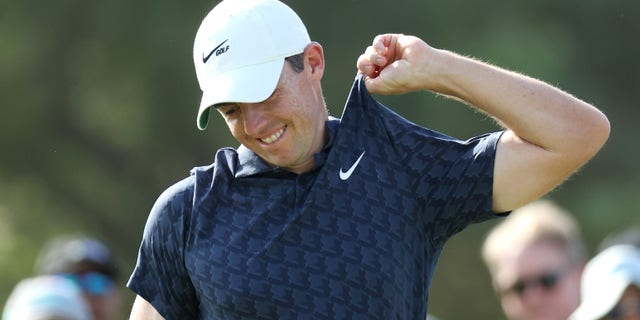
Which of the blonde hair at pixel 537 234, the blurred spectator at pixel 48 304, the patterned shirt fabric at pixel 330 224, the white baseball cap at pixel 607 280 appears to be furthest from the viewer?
the blonde hair at pixel 537 234

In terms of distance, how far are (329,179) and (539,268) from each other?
3066 millimetres

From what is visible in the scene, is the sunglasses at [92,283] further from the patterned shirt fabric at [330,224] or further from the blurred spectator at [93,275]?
the patterned shirt fabric at [330,224]

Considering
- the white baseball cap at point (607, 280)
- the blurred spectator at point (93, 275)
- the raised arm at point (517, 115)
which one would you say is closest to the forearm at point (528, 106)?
the raised arm at point (517, 115)

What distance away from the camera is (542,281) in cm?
714

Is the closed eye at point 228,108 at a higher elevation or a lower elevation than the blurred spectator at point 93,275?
higher

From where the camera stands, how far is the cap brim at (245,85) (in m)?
4.28

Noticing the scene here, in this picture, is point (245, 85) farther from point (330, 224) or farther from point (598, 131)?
point (598, 131)

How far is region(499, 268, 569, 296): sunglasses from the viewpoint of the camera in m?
7.13

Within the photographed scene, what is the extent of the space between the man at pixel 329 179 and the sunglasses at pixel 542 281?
276cm

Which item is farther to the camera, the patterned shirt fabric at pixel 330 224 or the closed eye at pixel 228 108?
the closed eye at pixel 228 108

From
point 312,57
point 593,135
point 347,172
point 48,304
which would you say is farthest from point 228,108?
point 48,304

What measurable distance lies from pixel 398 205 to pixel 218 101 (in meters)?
0.61

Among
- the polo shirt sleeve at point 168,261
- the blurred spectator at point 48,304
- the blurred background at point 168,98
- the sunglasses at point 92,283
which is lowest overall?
the blurred background at point 168,98

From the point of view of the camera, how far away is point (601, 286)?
20.2 feet
